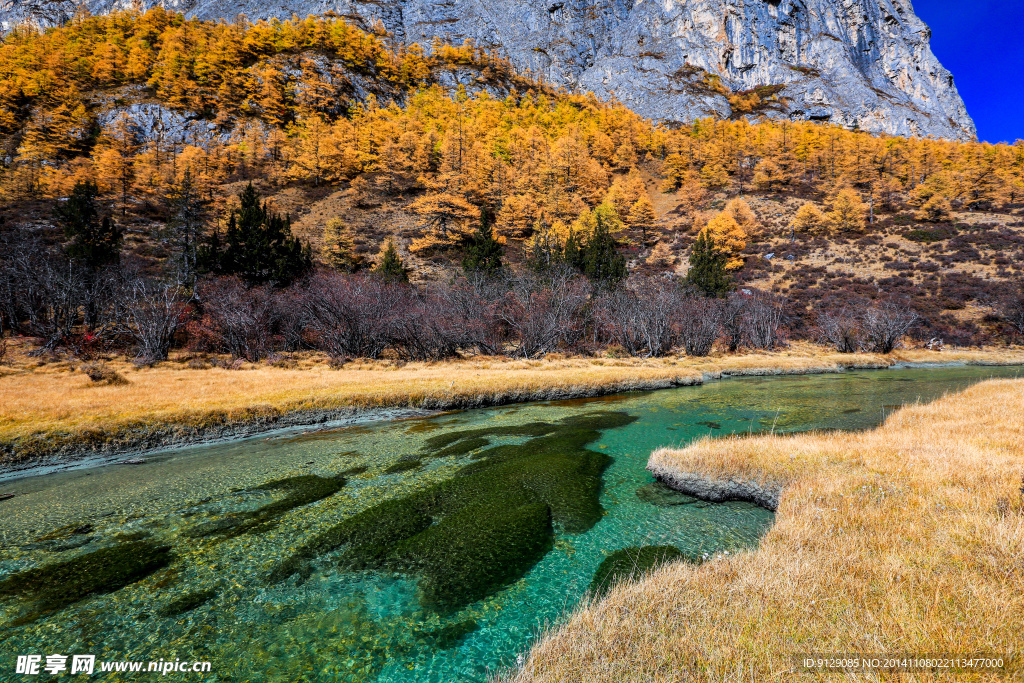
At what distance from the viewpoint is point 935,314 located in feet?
144

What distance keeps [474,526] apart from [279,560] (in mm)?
3255

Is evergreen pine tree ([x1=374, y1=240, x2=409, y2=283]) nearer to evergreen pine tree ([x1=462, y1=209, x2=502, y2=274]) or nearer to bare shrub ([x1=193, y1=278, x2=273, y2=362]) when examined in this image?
evergreen pine tree ([x1=462, y1=209, x2=502, y2=274])

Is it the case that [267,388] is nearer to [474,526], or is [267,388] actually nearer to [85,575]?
[85,575]

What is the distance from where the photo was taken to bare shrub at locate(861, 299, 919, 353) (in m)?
35.5

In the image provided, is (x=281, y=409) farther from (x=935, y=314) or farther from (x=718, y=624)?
(x=935, y=314)

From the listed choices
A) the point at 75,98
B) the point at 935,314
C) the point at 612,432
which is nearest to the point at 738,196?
the point at 935,314

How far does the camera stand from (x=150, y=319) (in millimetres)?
25891

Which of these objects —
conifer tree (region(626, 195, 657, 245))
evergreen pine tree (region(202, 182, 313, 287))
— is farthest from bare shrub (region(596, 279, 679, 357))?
conifer tree (region(626, 195, 657, 245))

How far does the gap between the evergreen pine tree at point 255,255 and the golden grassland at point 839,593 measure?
143 ft

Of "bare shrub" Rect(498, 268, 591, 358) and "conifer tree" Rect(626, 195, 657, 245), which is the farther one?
"conifer tree" Rect(626, 195, 657, 245)

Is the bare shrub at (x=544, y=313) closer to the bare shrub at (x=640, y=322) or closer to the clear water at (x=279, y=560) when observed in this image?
the bare shrub at (x=640, y=322)

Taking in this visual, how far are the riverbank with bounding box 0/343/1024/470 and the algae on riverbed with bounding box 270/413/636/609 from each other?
372 inches

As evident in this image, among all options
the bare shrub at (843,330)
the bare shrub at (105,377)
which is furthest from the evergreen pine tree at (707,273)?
the bare shrub at (105,377)

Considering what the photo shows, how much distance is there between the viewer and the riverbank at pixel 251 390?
12680mm
